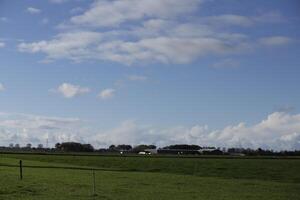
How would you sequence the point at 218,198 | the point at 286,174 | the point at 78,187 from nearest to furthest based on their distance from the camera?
1. the point at 218,198
2. the point at 78,187
3. the point at 286,174

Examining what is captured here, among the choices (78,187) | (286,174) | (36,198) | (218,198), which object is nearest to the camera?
(36,198)

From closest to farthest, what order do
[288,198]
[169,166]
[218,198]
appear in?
[218,198], [288,198], [169,166]

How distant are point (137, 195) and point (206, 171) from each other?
132 ft

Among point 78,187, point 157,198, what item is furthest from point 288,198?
point 78,187

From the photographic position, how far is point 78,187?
102 feet

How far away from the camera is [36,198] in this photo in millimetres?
24812

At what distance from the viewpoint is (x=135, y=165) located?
259 ft

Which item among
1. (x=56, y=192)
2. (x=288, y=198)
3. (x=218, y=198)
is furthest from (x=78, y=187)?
(x=288, y=198)

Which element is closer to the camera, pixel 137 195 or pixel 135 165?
pixel 137 195

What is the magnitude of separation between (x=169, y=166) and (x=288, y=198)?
46.4 metres

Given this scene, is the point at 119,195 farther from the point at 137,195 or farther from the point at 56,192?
the point at 56,192

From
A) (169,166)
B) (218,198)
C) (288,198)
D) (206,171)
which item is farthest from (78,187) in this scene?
(169,166)

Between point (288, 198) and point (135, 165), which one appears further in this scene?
point (135, 165)

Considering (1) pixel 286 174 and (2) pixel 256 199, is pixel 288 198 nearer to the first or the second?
(2) pixel 256 199
